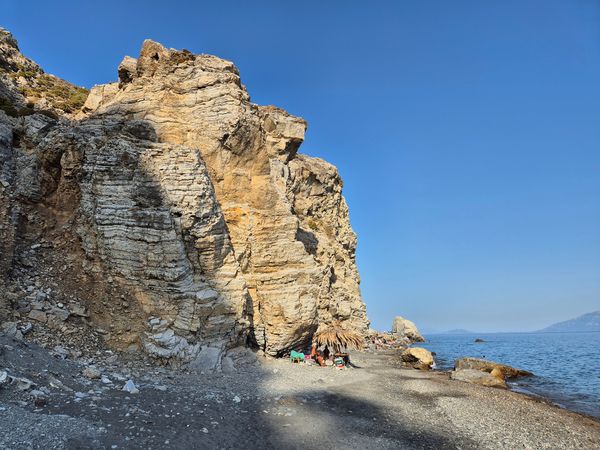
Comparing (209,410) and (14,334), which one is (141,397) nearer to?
(209,410)

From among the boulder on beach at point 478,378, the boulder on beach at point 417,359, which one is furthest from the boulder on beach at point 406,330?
the boulder on beach at point 478,378

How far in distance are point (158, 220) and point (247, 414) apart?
33.7 feet

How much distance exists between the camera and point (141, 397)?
37.2ft

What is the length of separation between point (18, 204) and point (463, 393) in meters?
24.4

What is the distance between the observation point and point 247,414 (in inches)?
456

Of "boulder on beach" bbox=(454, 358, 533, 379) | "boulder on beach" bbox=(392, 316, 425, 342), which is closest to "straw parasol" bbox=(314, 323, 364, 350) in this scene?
"boulder on beach" bbox=(454, 358, 533, 379)

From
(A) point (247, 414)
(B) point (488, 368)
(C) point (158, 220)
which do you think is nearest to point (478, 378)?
(B) point (488, 368)

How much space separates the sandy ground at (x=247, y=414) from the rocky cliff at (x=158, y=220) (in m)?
3.00

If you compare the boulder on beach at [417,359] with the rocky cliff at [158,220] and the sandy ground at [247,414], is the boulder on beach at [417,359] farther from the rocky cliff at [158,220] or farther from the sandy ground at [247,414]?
the sandy ground at [247,414]

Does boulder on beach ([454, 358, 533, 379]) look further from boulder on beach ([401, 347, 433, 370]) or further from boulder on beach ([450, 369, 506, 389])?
boulder on beach ([450, 369, 506, 389])

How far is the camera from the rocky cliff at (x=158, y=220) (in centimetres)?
1688

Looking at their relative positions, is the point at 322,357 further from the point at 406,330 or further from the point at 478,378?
the point at 406,330

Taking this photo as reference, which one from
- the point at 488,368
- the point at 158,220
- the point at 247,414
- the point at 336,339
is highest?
the point at 158,220

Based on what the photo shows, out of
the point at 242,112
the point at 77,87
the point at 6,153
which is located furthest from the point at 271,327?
the point at 77,87
